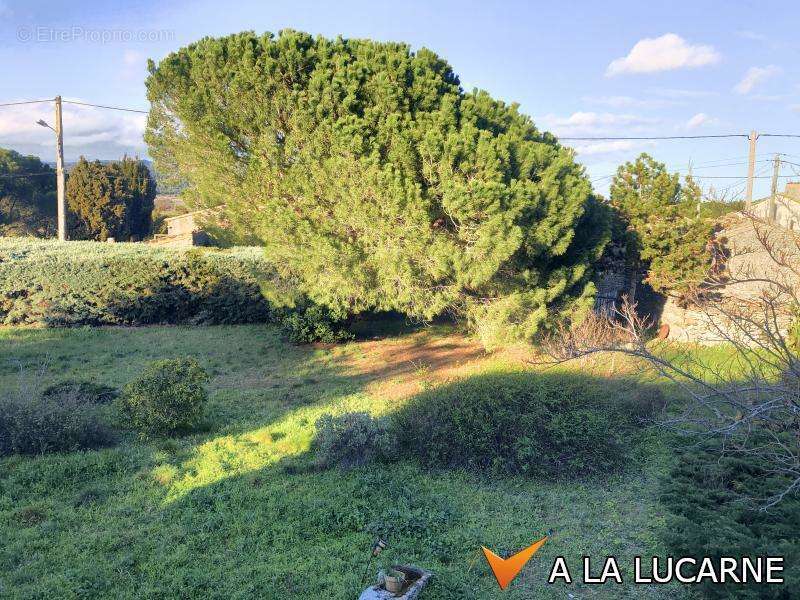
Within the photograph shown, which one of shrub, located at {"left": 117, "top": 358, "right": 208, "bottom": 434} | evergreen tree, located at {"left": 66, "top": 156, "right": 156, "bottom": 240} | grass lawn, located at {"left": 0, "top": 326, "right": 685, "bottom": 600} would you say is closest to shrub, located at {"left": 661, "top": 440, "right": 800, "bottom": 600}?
grass lawn, located at {"left": 0, "top": 326, "right": 685, "bottom": 600}

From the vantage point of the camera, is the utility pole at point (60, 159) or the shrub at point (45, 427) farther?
the utility pole at point (60, 159)

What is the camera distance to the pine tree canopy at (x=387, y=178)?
10320 millimetres

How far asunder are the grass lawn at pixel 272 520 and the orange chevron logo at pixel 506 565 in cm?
7

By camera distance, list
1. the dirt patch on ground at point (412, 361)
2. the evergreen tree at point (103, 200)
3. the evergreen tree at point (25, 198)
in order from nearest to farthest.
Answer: the dirt patch on ground at point (412, 361)
the evergreen tree at point (103, 200)
the evergreen tree at point (25, 198)

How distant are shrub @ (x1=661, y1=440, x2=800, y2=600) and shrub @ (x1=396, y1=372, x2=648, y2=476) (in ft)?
5.11

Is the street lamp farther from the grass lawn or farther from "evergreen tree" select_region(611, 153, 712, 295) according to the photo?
"evergreen tree" select_region(611, 153, 712, 295)

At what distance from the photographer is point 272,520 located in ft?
18.4

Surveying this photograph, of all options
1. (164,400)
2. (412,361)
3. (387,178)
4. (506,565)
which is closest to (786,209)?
(387,178)

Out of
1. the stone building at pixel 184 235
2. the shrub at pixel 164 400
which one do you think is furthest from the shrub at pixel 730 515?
the stone building at pixel 184 235

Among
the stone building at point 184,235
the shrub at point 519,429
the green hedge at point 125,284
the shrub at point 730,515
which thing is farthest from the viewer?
the stone building at point 184,235

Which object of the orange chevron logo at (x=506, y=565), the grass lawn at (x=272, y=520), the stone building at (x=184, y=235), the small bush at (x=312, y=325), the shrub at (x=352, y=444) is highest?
the stone building at (x=184, y=235)

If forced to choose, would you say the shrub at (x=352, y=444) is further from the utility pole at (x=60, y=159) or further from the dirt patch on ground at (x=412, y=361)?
the utility pole at (x=60, y=159)

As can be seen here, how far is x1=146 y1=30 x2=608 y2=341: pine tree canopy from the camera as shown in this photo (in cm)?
1032

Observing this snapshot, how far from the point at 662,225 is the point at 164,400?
10.5 m
